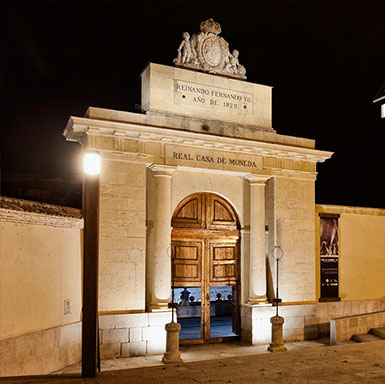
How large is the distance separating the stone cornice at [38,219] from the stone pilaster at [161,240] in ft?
6.80

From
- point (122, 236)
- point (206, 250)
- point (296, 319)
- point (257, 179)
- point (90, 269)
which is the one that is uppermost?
point (257, 179)

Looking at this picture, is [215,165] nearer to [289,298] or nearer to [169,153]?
[169,153]

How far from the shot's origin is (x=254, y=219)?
13.5 metres

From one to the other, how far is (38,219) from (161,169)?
3703mm

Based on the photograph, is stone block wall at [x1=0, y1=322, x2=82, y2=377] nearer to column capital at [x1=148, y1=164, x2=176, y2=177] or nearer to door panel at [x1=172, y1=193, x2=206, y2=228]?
door panel at [x1=172, y1=193, x2=206, y2=228]

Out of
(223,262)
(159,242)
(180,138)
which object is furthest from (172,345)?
(180,138)

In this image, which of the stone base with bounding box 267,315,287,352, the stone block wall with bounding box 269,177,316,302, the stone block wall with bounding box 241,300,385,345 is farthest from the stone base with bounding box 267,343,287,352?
the stone block wall with bounding box 269,177,316,302

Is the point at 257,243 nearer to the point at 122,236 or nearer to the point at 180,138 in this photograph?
the point at 180,138

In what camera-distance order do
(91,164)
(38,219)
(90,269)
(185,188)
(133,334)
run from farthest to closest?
(185,188) → (133,334) → (38,219) → (91,164) → (90,269)

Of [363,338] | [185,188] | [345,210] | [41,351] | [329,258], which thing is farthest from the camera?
[345,210]

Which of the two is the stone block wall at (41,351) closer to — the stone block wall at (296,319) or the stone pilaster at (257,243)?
the stone block wall at (296,319)

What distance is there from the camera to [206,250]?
1336 cm

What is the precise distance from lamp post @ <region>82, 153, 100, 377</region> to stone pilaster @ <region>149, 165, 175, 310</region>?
472 cm

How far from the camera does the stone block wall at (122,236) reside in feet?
37.0
